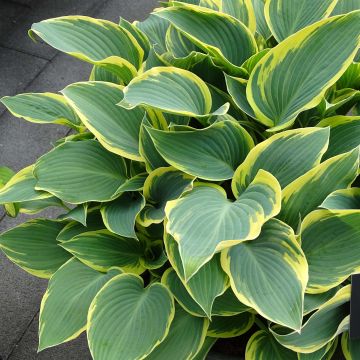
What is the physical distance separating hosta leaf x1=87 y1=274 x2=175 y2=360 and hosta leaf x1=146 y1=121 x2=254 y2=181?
0.64ft

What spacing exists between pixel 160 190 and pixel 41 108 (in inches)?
12.0

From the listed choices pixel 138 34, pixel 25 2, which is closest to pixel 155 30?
pixel 138 34

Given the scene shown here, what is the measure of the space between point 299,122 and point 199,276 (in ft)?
1.23

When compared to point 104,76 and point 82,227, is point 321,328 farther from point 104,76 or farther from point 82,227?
point 104,76

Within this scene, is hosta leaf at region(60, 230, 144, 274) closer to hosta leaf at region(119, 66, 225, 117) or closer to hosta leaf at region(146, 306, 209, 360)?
hosta leaf at region(146, 306, 209, 360)

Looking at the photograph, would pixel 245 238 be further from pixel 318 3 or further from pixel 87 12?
pixel 87 12

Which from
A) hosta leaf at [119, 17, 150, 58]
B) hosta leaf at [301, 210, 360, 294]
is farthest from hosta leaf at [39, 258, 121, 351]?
hosta leaf at [119, 17, 150, 58]

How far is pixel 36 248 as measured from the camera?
97 centimetres

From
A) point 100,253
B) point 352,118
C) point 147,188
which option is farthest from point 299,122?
point 100,253

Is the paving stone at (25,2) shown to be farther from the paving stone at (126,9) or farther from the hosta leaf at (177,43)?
the hosta leaf at (177,43)

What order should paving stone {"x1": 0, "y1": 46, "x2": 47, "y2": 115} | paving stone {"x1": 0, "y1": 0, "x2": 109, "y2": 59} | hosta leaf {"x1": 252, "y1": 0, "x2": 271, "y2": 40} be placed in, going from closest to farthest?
1. hosta leaf {"x1": 252, "y1": 0, "x2": 271, "y2": 40}
2. paving stone {"x1": 0, "y1": 46, "x2": 47, "y2": 115}
3. paving stone {"x1": 0, "y1": 0, "x2": 109, "y2": 59}

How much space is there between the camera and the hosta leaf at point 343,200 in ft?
2.51

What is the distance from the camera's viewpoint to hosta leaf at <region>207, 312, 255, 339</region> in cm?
89

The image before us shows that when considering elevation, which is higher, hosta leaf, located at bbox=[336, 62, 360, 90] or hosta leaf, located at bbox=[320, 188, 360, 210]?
hosta leaf, located at bbox=[336, 62, 360, 90]
